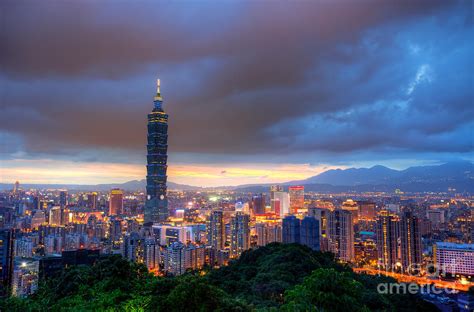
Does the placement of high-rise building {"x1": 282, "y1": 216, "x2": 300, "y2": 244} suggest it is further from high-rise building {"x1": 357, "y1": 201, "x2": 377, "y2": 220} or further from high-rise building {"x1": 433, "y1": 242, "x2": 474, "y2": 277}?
high-rise building {"x1": 357, "y1": 201, "x2": 377, "y2": 220}

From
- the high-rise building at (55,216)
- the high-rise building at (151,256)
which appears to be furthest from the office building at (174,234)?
the high-rise building at (55,216)

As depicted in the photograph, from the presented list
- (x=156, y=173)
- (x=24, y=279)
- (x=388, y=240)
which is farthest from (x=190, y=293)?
(x=156, y=173)

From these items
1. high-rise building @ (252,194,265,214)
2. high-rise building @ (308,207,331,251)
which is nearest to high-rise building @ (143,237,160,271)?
high-rise building @ (308,207,331,251)

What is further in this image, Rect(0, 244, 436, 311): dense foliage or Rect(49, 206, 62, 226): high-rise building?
Rect(49, 206, 62, 226): high-rise building

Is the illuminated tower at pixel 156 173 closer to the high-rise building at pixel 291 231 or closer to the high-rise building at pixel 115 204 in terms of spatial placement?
the high-rise building at pixel 115 204

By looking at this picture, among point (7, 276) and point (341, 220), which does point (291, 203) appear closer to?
point (341, 220)

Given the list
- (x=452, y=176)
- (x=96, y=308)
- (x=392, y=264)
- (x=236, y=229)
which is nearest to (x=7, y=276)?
(x=96, y=308)
